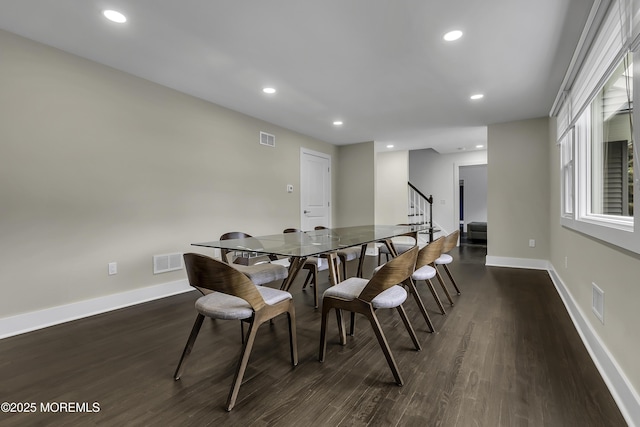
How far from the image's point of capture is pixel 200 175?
375cm

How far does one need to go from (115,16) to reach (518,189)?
5.51 metres

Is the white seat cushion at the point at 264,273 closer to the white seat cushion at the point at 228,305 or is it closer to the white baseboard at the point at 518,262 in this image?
the white seat cushion at the point at 228,305

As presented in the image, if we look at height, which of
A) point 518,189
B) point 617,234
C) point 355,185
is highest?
point 355,185

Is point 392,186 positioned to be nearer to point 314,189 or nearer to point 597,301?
point 314,189

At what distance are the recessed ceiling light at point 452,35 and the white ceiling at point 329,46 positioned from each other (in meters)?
0.05

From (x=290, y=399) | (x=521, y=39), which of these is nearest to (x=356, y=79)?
(x=521, y=39)

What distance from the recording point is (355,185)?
6.40m

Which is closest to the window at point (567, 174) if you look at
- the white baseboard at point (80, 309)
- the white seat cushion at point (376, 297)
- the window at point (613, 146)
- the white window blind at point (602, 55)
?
the white window blind at point (602, 55)

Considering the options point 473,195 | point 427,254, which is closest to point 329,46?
point 427,254

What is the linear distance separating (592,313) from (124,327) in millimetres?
3627

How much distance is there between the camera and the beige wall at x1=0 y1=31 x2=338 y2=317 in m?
2.39

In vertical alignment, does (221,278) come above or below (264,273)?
above

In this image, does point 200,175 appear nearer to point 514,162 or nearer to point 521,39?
point 521,39

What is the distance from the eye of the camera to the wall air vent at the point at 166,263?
10.8 feet
